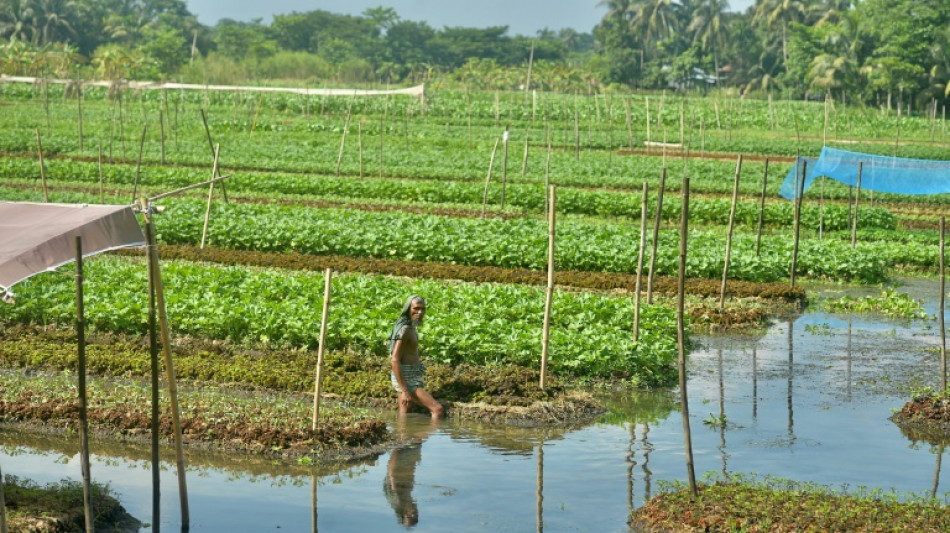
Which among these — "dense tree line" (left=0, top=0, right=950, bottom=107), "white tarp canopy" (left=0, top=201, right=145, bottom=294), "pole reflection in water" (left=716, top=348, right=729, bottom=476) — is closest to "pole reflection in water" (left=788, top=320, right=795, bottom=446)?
"pole reflection in water" (left=716, top=348, right=729, bottom=476)

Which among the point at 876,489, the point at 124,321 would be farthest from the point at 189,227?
the point at 876,489

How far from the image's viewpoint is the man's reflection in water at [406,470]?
986 centimetres

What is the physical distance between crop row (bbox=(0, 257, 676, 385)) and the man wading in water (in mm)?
1475

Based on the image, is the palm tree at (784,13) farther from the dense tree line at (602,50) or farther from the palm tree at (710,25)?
the palm tree at (710,25)

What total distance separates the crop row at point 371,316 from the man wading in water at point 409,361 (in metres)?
1.48

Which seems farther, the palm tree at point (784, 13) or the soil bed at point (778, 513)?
the palm tree at point (784, 13)

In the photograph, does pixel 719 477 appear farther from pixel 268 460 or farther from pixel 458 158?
pixel 458 158

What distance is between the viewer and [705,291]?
756 inches

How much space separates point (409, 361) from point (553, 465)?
78.7 inches

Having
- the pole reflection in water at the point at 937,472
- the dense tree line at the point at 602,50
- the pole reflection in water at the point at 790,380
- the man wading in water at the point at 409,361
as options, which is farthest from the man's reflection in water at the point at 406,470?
the dense tree line at the point at 602,50

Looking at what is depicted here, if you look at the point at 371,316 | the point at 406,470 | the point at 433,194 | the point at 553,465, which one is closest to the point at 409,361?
the point at 406,470

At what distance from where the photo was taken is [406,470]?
10.9 m

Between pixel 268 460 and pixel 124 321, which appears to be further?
pixel 124 321

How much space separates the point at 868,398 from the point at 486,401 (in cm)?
411
